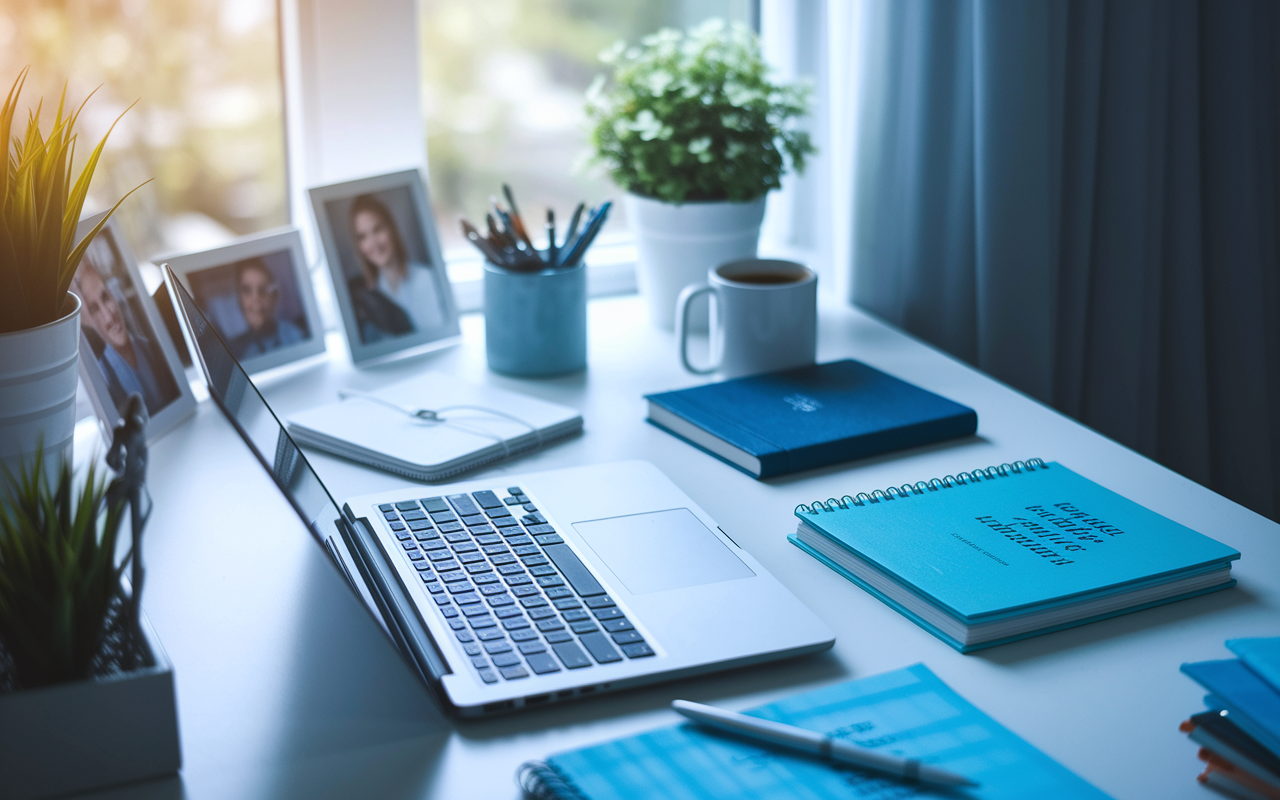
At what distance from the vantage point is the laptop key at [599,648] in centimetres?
64

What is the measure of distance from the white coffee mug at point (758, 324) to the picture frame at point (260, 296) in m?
0.40

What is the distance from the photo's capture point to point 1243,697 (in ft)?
1.79

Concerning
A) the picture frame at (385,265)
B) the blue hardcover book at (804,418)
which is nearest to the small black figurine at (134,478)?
the blue hardcover book at (804,418)

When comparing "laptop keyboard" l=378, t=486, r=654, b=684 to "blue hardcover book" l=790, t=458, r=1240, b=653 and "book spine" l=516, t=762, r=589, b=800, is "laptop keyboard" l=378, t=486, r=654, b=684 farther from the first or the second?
"blue hardcover book" l=790, t=458, r=1240, b=653

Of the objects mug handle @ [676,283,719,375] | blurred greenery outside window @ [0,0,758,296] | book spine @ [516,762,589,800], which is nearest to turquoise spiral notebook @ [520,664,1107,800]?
book spine @ [516,762,589,800]

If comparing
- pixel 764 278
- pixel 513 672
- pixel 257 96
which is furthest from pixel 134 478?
pixel 257 96

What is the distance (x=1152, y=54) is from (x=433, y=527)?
101cm

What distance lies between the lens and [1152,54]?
127 centimetres

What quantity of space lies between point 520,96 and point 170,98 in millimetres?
576

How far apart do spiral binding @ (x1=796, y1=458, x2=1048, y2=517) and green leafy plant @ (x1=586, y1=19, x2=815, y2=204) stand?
49 centimetres

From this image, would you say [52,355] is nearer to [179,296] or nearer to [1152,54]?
[179,296]

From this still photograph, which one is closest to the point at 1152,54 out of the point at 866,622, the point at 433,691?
the point at 866,622

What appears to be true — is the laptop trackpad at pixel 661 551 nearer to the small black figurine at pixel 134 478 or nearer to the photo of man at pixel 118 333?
the small black figurine at pixel 134 478

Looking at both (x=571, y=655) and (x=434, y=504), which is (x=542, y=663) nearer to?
(x=571, y=655)
